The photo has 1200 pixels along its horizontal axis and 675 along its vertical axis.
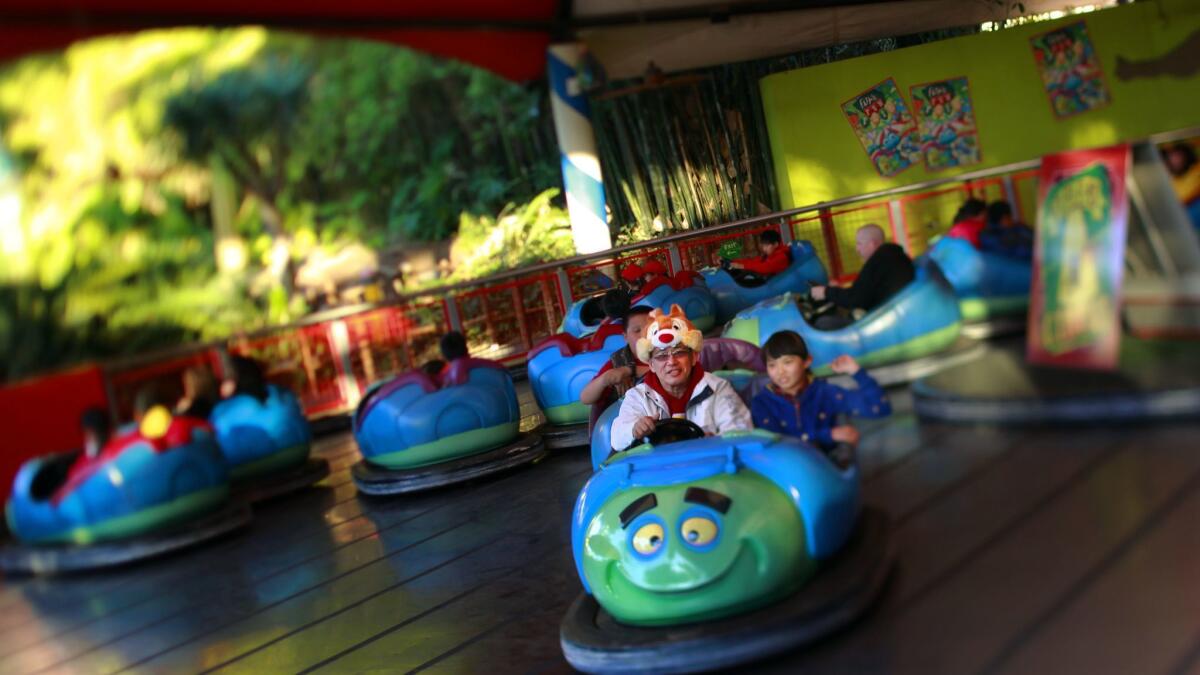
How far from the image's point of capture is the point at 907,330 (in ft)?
4.22

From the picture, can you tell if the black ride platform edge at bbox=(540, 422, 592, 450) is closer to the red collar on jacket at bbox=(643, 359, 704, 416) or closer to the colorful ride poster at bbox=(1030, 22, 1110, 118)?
the red collar on jacket at bbox=(643, 359, 704, 416)

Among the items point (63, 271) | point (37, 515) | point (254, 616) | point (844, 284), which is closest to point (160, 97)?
point (63, 271)

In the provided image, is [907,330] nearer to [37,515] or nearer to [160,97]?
[160,97]

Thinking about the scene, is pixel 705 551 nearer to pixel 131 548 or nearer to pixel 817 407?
pixel 817 407

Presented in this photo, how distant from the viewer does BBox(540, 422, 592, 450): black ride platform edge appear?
315 cm

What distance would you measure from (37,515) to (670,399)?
2.52m

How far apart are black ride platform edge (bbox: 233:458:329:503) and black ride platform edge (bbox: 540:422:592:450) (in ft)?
3.26

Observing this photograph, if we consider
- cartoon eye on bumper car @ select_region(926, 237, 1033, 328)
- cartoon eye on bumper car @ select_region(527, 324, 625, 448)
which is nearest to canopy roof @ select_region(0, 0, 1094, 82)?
cartoon eye on bumper car @ select_region(926, 237, 1033, 328)

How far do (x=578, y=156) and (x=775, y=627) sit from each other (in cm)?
86

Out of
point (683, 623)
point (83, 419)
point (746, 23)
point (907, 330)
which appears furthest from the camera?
point (83, 419)

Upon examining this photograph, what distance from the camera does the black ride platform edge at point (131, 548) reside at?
323 cm

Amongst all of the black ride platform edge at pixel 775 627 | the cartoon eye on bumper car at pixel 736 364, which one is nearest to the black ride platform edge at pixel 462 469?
the cartoon eye on bumper car at pixel 736 364

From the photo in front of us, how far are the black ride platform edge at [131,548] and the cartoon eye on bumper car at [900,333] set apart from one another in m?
2.28

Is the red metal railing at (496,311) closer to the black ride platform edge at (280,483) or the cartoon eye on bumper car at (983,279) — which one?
the cartoon eye on bumper car at (983,279)
